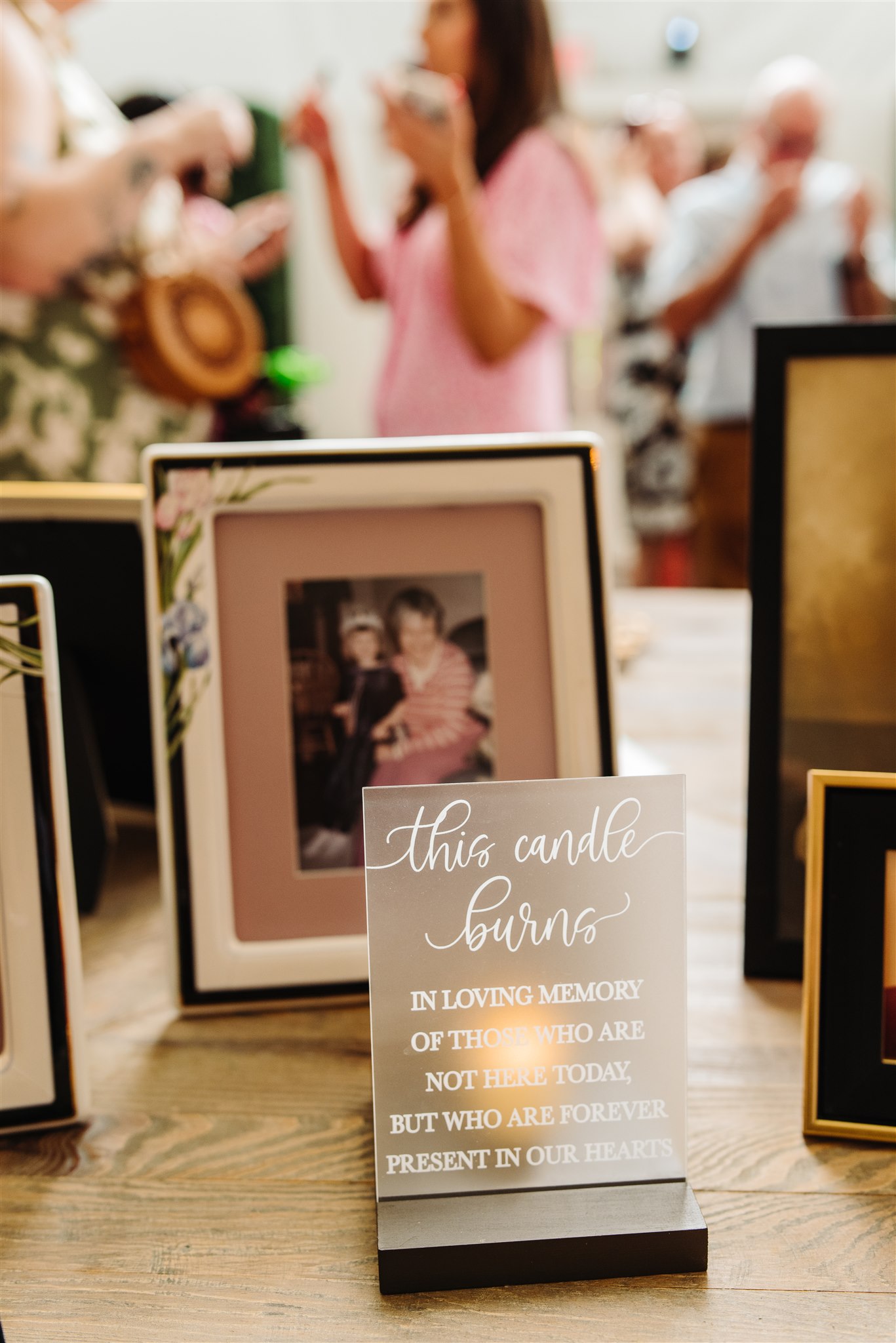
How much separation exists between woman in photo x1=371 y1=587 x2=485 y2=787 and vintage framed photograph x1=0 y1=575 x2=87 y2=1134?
0.61 ft

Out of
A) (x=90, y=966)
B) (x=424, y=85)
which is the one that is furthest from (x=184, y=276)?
(x=90, y=966)

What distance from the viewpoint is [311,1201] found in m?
0.44

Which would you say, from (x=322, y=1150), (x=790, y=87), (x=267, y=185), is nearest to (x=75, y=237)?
(x=322, y=1150)

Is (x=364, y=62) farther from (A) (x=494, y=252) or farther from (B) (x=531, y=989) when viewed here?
(B) (x=531, y=989)

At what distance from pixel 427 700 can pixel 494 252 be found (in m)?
0.91

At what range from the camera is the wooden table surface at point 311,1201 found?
0.37 metres

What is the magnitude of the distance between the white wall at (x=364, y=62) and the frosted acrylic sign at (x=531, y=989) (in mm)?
4116

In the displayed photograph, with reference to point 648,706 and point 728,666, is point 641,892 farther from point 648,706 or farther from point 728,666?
point 728,666

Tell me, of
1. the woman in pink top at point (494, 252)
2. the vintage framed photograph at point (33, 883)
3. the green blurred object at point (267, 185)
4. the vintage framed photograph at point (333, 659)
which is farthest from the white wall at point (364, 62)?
the vintage framed photograph at point (33, 883)

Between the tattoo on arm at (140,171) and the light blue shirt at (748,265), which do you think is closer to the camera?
the tattoo on arm at (140,171)

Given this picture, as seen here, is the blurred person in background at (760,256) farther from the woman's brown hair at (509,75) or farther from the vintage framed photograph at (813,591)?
the vintage framed photograph at (813,591)

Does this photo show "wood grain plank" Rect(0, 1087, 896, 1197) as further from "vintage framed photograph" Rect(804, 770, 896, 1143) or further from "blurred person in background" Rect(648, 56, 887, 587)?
"blurred person in background" Rect(648, 56, 887, 587)

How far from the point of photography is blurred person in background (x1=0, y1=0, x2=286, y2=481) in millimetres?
1026

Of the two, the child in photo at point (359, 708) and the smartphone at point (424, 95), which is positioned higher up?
the smartphone at point (424, 95)
